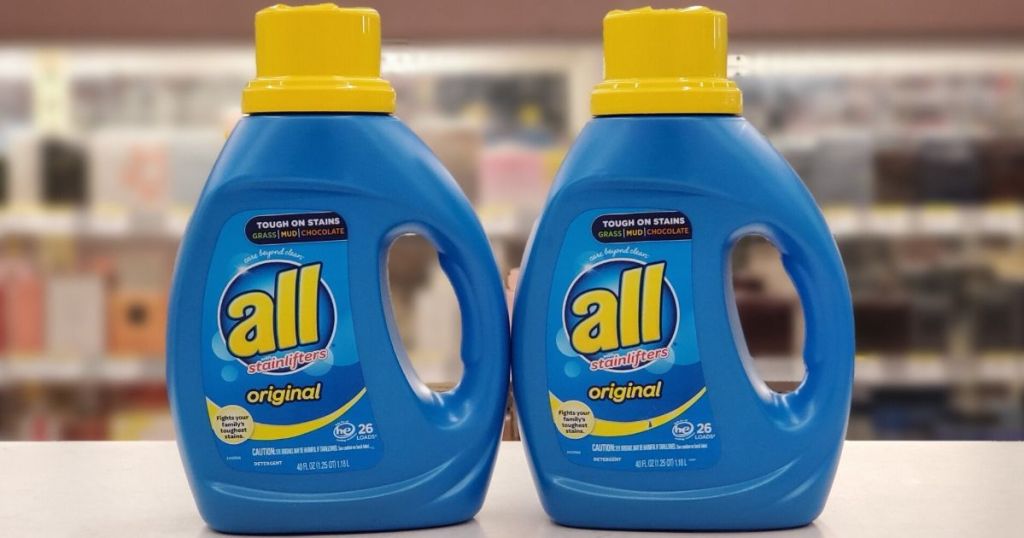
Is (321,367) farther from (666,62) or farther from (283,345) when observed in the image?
(666,62)

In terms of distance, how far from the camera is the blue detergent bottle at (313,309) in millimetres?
657

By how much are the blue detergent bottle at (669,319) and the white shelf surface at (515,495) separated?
0.09 ft

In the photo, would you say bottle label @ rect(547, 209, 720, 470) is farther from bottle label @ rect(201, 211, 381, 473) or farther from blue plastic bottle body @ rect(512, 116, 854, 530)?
bottle label @ rect(201, 211, 381, 473)

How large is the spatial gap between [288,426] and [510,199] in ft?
6.18

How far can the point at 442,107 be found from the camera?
2506 mm

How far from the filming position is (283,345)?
2.15ft

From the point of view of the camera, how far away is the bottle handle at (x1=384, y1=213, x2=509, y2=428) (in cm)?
68

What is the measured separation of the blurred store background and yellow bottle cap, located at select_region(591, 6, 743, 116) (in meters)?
1.75

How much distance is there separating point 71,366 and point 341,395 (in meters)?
2.11

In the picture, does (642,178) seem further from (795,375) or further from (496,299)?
(795,375)

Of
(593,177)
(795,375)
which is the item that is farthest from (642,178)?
(795,375)

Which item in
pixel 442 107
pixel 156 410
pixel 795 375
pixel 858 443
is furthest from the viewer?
pixel 156 410

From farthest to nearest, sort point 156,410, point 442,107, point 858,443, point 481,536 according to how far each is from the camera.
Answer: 1. point 156,410
2. point 442,107
3. point 858,443
4. point 481,536

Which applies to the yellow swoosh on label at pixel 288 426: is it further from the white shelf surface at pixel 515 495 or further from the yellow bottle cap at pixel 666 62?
the yellow bottle cap at pixel 666 62
